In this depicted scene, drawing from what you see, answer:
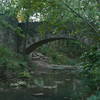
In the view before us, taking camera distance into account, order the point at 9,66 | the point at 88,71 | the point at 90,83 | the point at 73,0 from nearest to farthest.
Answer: the point at 73,0, the point at 90,83, the point at 88,71, the point at 9,66

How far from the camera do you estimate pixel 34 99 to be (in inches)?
359

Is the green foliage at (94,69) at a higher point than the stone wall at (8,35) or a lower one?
lower

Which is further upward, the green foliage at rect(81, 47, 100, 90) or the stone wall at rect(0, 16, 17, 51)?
the stone wall at rect(0, 16, 17, 51)

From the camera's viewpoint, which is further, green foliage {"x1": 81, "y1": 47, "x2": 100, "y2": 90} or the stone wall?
the stone wall

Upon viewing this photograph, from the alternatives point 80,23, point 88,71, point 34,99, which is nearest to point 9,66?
point 34,99

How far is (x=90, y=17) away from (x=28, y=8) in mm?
1039

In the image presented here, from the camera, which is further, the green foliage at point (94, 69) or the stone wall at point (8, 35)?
the stone wall at point (8, 35)

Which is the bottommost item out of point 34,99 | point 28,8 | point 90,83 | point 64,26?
point 34,99

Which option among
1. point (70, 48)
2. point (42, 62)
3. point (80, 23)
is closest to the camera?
point (80, 23)

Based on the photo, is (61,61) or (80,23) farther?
(61,61)

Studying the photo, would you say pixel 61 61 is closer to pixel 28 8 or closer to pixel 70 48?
pixel 70 48

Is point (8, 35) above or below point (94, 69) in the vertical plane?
above

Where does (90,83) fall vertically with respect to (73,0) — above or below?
below

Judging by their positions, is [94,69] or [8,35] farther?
[8,35]
